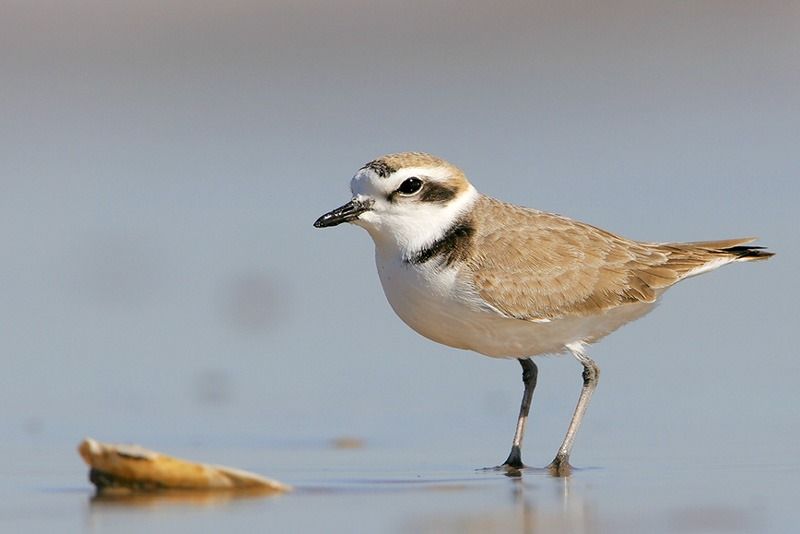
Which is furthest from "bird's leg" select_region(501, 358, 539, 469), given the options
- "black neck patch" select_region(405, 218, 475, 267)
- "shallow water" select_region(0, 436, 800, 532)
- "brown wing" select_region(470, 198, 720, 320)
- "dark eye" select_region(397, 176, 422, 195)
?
"dark eye" select_region(397, 176, 422, 195)

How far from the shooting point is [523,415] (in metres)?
7.21

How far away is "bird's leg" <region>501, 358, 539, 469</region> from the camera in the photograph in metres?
6.89

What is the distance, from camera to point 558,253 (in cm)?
731

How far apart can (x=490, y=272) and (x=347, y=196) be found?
6.44 m

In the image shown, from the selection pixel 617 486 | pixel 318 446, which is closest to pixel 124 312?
pixel 318 446

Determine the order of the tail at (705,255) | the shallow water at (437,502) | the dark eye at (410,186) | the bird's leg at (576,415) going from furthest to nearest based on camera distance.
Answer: the tail at (705,255) → the dark eye at (410,186) → the bird's leg at (576,415) → the shallow water at (437,502)

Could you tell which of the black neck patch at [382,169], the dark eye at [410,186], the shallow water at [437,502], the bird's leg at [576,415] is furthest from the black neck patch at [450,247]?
the shallow water at [437,502]

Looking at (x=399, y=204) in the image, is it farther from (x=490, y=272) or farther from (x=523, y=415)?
(x=523, y=415)

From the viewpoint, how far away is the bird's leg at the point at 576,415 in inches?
265

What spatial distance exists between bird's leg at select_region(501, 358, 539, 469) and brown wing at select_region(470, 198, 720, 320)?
1.55 ft

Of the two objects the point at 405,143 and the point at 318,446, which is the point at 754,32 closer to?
the point at 405,143

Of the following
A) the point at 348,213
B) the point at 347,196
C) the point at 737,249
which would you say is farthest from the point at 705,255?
the point at 347,196

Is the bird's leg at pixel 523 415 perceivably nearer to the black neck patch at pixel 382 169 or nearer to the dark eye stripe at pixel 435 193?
the dark eye stripe at pixel 435 193

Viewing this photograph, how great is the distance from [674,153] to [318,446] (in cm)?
816
